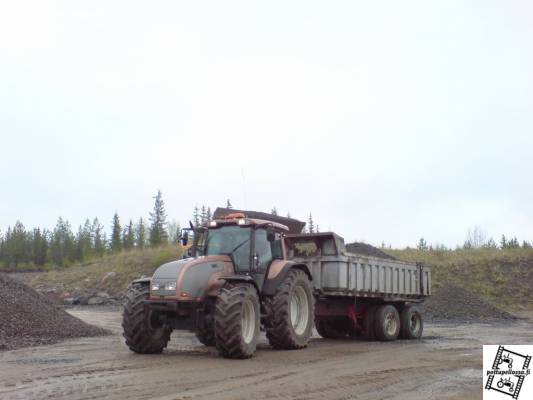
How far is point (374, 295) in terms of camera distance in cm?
1554

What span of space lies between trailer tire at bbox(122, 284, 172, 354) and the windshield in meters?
1.69

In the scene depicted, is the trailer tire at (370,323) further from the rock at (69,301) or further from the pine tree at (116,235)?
the pine tree at (116,235)

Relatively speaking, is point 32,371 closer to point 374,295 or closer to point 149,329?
point 149,329

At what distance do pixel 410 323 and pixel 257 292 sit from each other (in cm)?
681

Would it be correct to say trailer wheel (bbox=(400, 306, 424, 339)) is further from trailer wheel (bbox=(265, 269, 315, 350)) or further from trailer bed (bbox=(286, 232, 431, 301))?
trailer wheel (bbox=(265, 269, 315, 350))

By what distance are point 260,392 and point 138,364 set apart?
9.94 feet

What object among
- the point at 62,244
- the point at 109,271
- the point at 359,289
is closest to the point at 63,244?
the point at 62,244

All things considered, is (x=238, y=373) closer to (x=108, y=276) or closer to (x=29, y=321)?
(x=29, y=321)

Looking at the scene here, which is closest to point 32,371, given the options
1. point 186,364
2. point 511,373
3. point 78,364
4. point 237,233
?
point 78,364

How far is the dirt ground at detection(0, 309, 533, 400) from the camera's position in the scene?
25.2ft

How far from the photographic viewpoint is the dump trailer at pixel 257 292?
10992mm

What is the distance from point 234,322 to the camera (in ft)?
34.4

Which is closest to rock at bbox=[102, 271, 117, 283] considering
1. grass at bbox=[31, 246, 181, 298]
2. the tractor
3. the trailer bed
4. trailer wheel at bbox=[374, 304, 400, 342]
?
grass at bbox=[31, 246, 181, 298]

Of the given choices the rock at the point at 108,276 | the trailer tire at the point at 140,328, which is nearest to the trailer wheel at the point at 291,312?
the trailer tire at the point at 140,328
